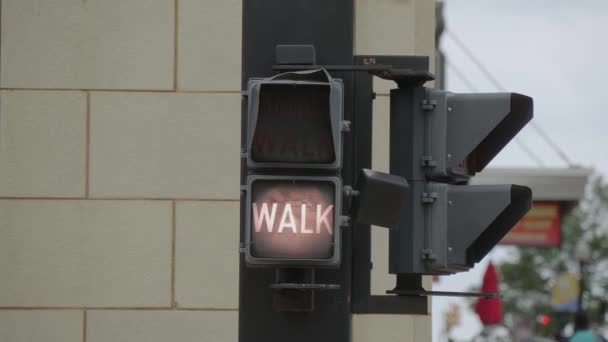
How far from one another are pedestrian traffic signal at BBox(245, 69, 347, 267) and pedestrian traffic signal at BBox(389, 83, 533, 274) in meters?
0.48

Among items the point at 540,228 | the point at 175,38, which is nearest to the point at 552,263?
the point at 540,228

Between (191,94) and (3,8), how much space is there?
3.95 feet

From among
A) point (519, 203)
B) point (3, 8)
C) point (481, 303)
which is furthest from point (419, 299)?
point (481, 303)

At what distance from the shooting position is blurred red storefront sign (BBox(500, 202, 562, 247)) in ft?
81.9

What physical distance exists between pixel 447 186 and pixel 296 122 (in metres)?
0.81

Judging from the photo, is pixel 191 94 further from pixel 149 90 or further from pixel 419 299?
pixel 419 299

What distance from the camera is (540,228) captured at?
25234 millimetres

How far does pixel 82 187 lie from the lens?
7.98 m

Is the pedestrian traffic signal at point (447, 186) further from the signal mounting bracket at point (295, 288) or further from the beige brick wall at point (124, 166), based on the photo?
the beige brick wall at point (124, 166)

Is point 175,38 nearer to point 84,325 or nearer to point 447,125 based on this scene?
point 84,325

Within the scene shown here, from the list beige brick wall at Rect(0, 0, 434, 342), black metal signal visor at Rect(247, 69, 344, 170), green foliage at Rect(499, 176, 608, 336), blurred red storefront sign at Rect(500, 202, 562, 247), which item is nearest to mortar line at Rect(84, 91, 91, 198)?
beige brick wall at Rect(0, 0, 434, 342)

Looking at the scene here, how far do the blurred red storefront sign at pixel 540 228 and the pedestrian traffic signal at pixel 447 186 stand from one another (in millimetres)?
18522

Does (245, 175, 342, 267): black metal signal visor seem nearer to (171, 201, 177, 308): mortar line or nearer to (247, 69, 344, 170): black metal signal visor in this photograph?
(247, 69, 344, 170): black metal signal visor

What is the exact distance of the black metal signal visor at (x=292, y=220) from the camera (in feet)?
19.6
